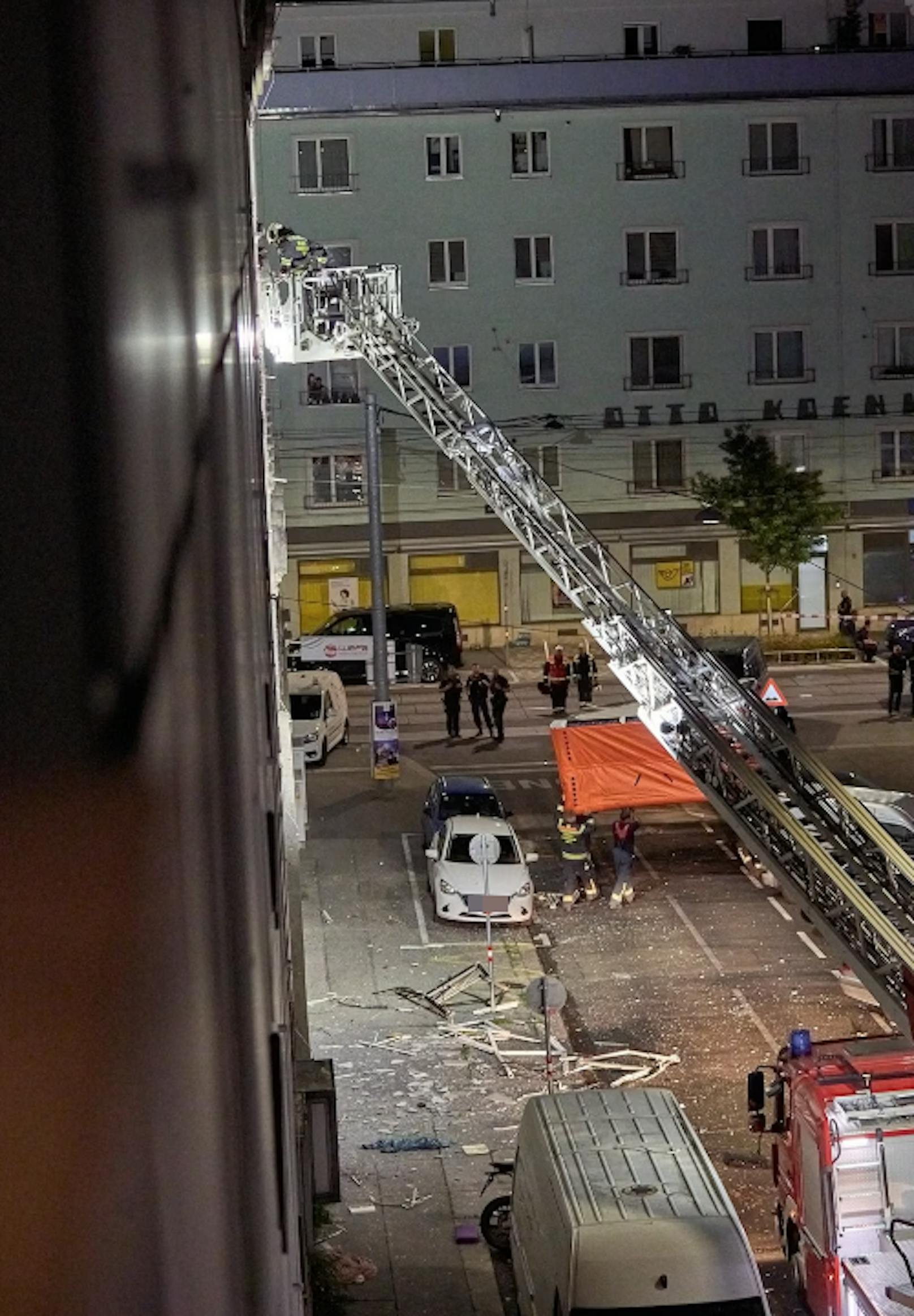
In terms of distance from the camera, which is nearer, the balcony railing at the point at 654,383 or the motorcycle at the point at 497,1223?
the motorcycle at the point at 497,1223

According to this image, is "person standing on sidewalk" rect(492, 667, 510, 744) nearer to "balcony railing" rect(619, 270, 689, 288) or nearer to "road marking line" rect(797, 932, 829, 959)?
"road marking line" rect(797, 932, 829, 959)

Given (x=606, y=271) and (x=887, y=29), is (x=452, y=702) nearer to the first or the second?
(x=606, y=271)

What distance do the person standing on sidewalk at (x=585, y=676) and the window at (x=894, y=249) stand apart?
1399cm

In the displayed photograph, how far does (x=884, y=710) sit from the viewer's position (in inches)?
1351

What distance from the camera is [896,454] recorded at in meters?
44.1

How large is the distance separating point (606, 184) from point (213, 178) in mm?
41534

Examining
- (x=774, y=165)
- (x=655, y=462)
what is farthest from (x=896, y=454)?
(x=774, y=165)

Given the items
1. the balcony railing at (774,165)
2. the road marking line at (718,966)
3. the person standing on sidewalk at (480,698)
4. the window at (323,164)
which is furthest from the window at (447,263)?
the road marking line at (718,966)

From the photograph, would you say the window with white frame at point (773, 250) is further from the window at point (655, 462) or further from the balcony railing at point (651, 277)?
the window at point (655, 462)

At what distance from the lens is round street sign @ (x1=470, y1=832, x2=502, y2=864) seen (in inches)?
755

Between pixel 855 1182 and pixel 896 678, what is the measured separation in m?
22.4

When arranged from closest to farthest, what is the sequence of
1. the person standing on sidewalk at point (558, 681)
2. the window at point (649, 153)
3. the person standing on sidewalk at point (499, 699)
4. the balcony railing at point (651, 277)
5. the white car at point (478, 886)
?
the white car at point (478, 886) < the person standing on sidewalk at point (499, 699) < the person standing on sidewalk at point (558, 681) < the window at point (649, 153) < the balcony railing at point (651, 277)

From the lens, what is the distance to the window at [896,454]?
4394 cm

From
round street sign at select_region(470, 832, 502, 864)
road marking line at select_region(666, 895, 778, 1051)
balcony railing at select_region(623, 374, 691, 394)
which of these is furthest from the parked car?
round street sign at select_region(470, 832, 502, 864)
